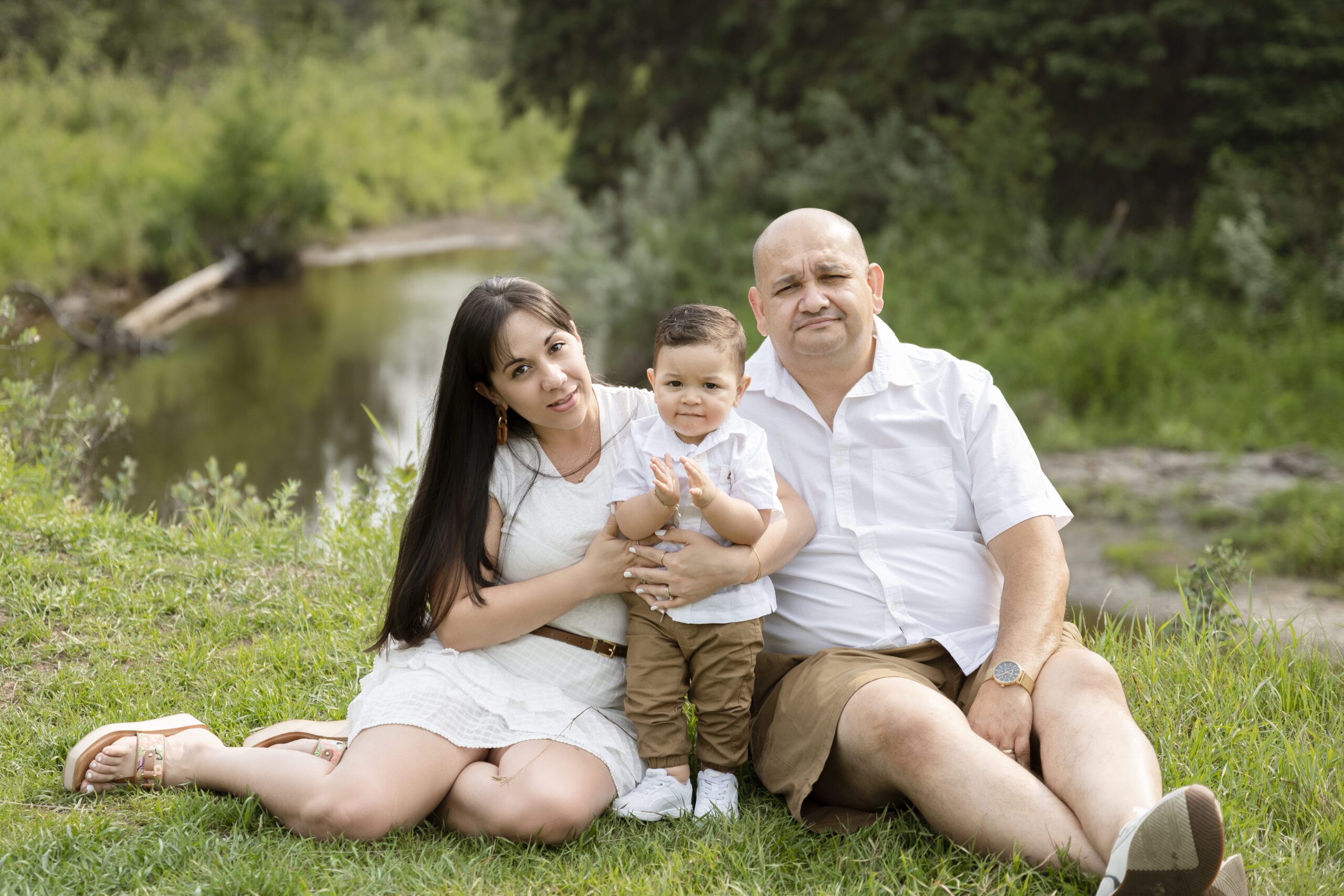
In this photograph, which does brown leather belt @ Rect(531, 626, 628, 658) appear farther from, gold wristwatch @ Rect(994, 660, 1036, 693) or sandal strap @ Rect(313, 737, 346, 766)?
gold wristwatch @ Rect(994, 660, 1036, 693)

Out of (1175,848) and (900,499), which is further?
(900,499)

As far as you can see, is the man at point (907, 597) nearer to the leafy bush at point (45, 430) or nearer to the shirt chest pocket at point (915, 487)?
the shirt chest pocket at point (915, 487)

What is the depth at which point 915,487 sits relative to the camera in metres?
3.02

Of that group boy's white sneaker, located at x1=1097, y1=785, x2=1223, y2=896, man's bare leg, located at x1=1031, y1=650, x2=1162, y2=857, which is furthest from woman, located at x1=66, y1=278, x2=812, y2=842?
boy's white sneaker, located at x1=1097, y1=785, x2=1223, y2=896

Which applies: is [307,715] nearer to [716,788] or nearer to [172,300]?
[716,788]

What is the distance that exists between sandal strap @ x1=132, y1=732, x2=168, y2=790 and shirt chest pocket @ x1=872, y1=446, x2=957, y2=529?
77.3 inches

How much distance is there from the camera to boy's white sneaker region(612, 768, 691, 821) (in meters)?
2.74

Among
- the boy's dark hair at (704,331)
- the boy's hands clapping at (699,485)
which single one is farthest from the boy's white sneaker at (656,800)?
the boy's dark hair at (704,331)

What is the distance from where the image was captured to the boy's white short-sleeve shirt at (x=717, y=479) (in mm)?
2760

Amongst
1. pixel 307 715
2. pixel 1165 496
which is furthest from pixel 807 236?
pixel 1165 496

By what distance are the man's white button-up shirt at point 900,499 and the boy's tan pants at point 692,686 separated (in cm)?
29

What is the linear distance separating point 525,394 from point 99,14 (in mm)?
25451

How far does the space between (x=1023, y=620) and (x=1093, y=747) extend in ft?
1.28

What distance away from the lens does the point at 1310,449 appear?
27.8 feet
